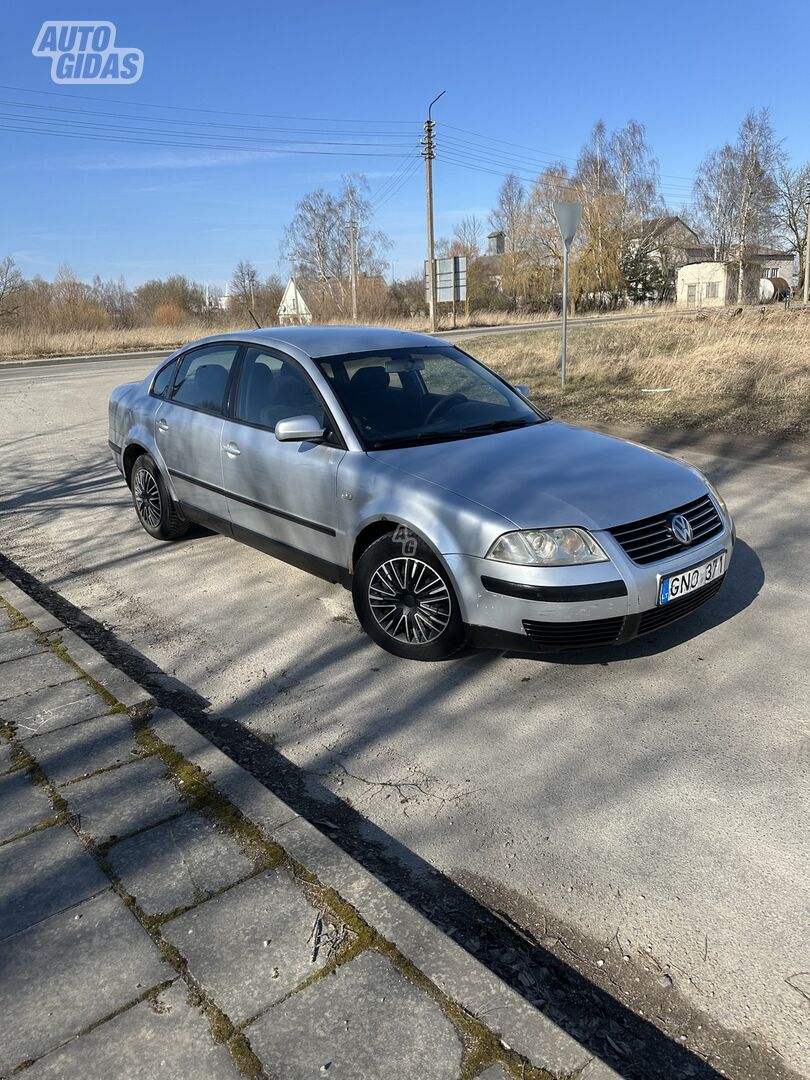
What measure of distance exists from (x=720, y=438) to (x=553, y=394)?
145 inches

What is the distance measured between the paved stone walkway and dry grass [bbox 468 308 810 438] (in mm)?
8449

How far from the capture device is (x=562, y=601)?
3594 millimetres

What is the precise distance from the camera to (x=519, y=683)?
12.9 ft

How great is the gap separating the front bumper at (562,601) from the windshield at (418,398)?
3.52ft

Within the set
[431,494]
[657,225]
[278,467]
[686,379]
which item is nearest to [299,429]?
[278,467]

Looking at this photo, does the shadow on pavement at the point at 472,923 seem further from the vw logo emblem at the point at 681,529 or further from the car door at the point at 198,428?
the vw logo emblem at the point at 681,529

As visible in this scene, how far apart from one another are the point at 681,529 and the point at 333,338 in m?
2.57

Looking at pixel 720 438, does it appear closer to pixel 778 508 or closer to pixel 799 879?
pixel 778 508

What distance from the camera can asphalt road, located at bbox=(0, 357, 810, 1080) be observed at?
230cm

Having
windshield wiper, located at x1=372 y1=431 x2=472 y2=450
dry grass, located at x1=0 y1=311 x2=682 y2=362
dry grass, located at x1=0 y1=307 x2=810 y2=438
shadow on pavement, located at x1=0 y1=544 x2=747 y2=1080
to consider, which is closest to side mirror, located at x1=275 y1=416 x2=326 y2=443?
windshield wiper, located at x1=372 y1=431 x2=472 y2=450

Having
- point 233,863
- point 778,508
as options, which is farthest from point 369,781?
point 778,508

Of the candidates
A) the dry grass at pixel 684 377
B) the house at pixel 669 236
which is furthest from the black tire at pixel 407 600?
the house at pixel 669 236

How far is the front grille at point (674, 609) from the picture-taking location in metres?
3.75

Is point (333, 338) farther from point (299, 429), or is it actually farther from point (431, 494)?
point (431, 494)
